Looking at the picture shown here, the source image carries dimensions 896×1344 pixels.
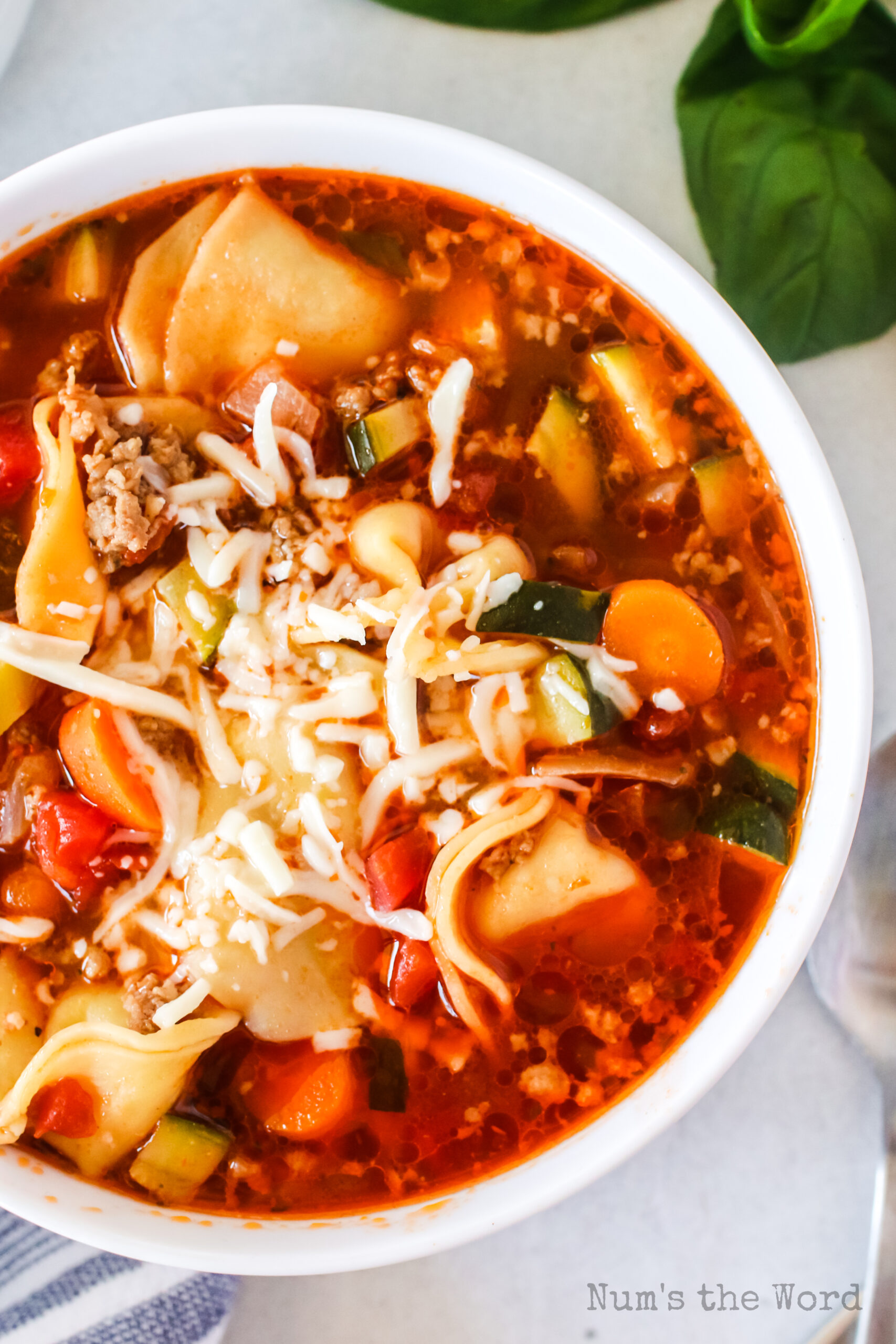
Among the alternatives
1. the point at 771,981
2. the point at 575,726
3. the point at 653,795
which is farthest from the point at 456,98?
the point at 771,981

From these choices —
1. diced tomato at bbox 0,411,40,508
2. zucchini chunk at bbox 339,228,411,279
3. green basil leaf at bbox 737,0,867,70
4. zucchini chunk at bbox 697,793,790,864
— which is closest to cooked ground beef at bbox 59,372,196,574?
diced tomato at bbox 0,411,40,508

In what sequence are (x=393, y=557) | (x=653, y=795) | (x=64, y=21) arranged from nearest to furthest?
(x=393, y=557) → (x=653, y=795) → (x=64, y=21)

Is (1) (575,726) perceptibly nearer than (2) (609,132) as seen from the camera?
Yes

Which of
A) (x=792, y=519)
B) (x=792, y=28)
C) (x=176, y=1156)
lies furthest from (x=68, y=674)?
(x=792, y=28)

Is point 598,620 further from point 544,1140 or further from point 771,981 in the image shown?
point 544,1140

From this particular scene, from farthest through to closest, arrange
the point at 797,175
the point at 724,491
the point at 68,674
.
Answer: the point at 797,175 < the point at 724,491 < the point at 68,674

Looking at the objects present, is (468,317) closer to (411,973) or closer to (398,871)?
(398,871)
